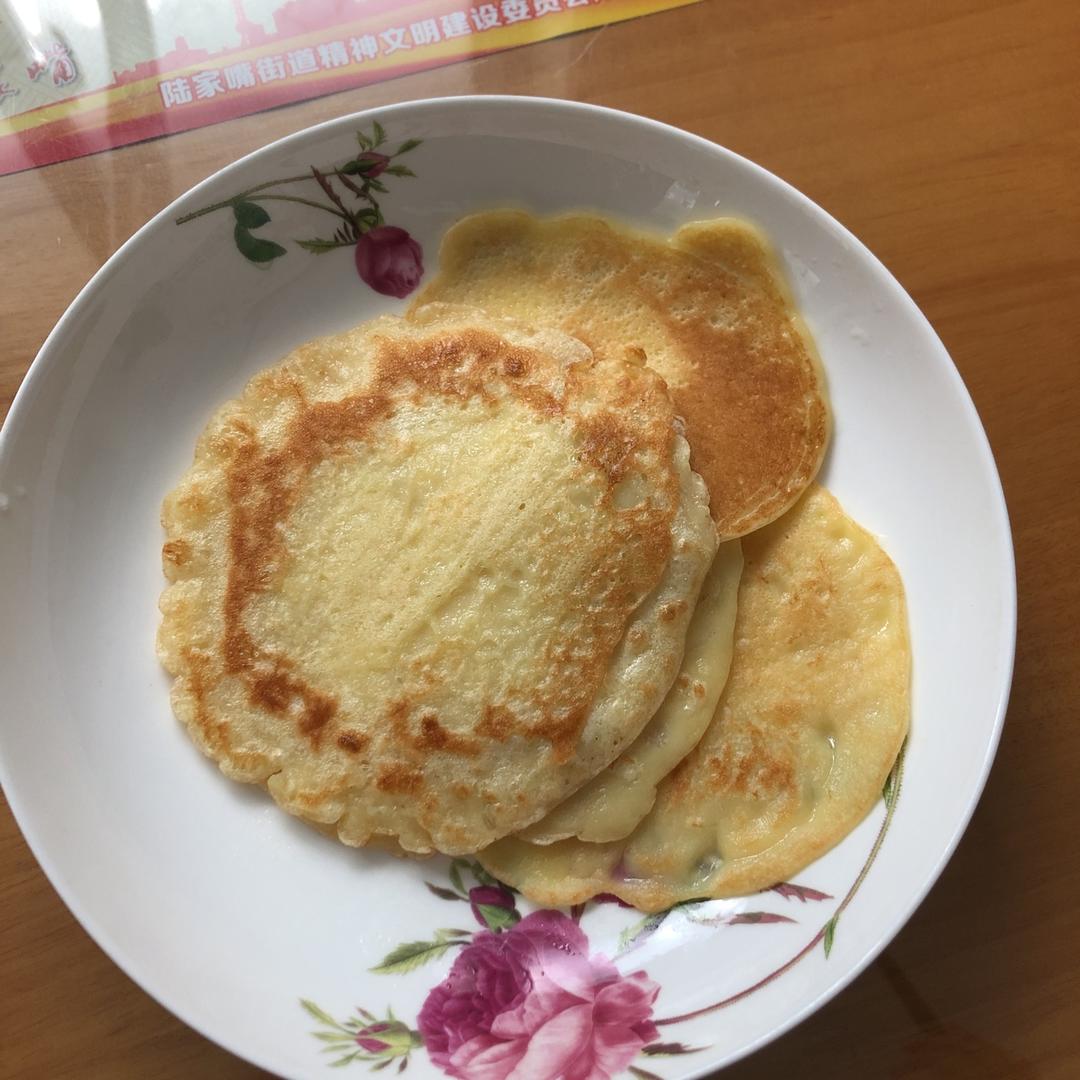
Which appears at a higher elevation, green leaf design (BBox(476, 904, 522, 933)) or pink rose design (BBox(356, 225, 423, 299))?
pink rose design (BBox(356, 225, 423, 299))

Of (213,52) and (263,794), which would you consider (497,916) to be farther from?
(213,52)

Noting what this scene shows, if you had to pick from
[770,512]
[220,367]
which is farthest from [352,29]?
[770,512]

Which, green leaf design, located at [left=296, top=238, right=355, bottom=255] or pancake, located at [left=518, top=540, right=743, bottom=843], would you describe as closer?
pancake, located at [left=518, top=540, right=743, bottom=843]

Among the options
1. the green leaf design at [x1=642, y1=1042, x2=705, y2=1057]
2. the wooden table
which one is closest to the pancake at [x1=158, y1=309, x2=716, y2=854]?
the green leaf design at [x1=642, y1=1042, x2=705, y2=1057]

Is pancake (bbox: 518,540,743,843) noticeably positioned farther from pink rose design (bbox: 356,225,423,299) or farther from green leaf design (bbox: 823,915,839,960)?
pink rose design (bbox: 356,225,423,299)

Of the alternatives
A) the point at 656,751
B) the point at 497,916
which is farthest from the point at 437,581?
the point at 497,916

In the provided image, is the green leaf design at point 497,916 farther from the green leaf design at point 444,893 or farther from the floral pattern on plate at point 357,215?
the floral pattern on plate at point 357,215

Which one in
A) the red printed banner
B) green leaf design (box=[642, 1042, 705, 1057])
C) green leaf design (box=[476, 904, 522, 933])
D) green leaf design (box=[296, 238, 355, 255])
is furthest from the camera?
the red printed banner

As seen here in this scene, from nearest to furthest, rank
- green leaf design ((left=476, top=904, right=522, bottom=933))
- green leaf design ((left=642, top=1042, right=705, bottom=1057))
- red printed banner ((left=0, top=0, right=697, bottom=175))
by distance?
green leaf design ((left=642, top=1042, right=705, bottom=1057))
green leaf design ((left=476, top=904, right=522, bottom=933))
red printed banner ((left=0, top=0, right=697, bottom=175))
